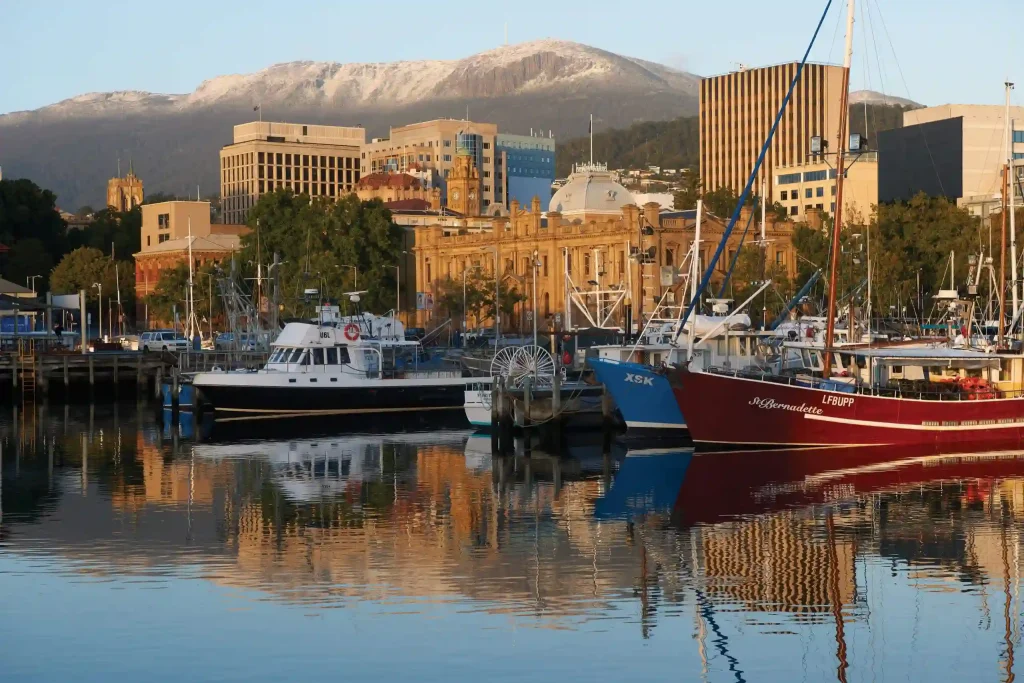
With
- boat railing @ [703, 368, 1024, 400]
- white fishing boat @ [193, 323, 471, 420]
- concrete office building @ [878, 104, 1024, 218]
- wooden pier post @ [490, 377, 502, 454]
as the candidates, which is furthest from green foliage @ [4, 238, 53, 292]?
boat railing @ [703, 368, 1024, 400]

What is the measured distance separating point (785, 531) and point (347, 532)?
10968 millimetres

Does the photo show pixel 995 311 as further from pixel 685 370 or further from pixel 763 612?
pixel 763 612

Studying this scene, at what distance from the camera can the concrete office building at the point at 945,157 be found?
175500 mm

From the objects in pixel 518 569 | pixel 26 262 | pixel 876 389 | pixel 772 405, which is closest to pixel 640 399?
pixel 772 405

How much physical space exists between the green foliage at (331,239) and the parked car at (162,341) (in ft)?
34.3

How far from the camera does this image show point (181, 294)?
514ft

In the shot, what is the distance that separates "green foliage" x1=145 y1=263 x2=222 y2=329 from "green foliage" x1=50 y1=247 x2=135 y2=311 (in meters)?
10.2

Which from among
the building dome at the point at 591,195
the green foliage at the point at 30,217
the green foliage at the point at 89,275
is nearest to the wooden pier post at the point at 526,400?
the building dome at the point at 591,195

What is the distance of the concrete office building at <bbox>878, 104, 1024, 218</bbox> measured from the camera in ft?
576

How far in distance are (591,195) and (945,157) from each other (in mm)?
42901

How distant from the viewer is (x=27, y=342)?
116938 millimetres

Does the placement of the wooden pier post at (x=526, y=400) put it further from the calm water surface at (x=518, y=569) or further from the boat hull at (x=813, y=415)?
the boat hull at (x=813, y=415)

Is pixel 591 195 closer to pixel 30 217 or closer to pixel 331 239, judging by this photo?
pixel 331 239

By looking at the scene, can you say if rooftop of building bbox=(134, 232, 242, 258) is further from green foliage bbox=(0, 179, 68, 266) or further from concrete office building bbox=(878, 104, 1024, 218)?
concrete office building bbox=(878, 104, 1024, 218)
